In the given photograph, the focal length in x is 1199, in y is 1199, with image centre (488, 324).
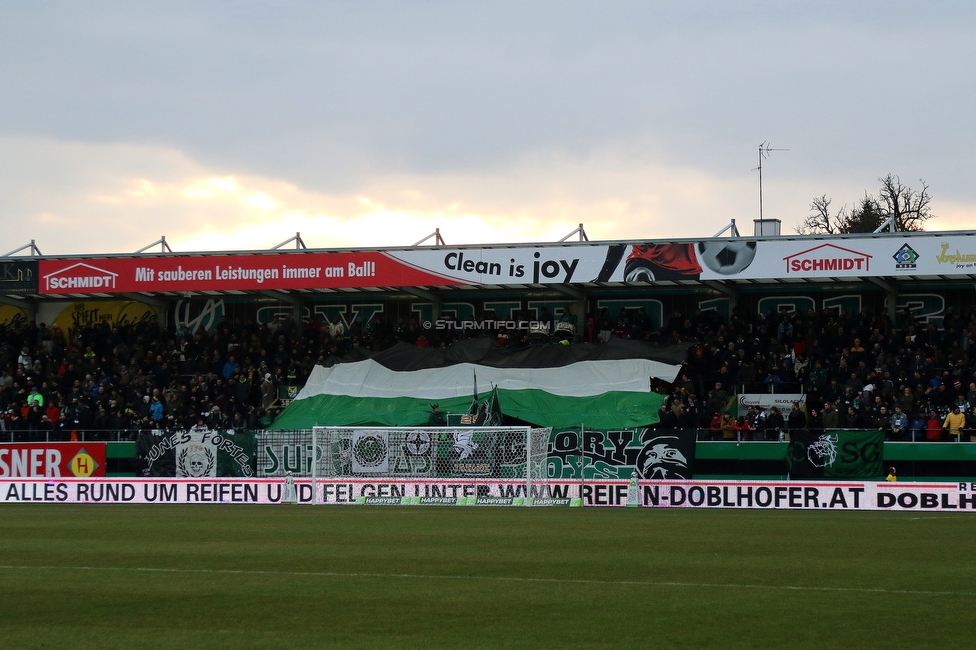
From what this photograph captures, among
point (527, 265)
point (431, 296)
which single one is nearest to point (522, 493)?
point (527, 265)

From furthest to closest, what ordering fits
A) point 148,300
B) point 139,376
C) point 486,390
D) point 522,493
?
point 148,300 → point 139,376 → point 486,390 → point 522,493

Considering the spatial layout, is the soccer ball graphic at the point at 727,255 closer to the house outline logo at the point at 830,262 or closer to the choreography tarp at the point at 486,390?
the house outline logo at the point at 830,262

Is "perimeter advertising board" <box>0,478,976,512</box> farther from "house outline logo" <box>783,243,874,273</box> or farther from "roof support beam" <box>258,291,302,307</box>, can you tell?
"roof support beam" <box>258,291,302,307</box>

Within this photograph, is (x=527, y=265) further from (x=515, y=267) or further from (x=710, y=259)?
(x=710, y=259)

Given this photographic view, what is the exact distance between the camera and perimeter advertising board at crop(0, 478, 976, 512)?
2506 cm

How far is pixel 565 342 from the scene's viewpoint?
38.9 meters

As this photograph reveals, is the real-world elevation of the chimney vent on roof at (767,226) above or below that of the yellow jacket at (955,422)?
above

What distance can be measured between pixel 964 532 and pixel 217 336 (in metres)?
30.0

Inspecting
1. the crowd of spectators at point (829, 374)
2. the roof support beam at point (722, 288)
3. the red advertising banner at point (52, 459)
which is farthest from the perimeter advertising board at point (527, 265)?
the red advertising banner at point (52, 459)

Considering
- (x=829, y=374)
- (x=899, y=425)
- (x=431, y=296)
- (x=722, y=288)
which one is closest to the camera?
(x=899, y=425)

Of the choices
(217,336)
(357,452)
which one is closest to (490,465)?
(357,452)

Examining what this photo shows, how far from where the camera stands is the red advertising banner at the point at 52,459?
35438mm

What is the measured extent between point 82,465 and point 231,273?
849cm

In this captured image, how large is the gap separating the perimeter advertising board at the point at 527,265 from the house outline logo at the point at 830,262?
30mm
